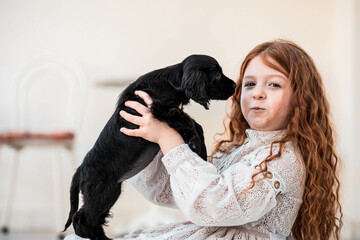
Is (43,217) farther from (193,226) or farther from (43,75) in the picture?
(193,226)

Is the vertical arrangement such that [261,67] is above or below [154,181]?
above

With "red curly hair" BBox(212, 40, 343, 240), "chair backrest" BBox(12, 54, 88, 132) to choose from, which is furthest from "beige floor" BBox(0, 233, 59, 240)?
"red curly hair" BBox(212, 40, 343, 240)

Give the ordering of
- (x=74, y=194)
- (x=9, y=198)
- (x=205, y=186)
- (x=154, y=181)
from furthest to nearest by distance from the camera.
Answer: (x=9, y=198) → (x=154, y=181) → (x=74, y=194) → (x=205, y=186)

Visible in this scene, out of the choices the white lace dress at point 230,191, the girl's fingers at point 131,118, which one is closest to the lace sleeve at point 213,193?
the white lace dress at point 230,191

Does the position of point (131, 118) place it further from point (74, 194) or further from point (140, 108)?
point (74, 194)

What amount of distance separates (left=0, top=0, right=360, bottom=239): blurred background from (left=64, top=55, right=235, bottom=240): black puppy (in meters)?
2.49

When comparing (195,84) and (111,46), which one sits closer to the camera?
(195,84)

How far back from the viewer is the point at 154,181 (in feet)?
4.39

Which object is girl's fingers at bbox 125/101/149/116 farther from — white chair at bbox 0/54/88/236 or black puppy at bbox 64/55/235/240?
white chair at bbox 0/54/88/236

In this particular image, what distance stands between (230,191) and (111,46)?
2.96 meters

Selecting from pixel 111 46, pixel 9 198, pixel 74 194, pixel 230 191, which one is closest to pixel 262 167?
pixel 230 191

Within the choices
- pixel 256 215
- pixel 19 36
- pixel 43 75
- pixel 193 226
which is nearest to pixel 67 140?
pixel 43 75

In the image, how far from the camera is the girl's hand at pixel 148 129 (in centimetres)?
110

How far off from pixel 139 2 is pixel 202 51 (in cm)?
68
